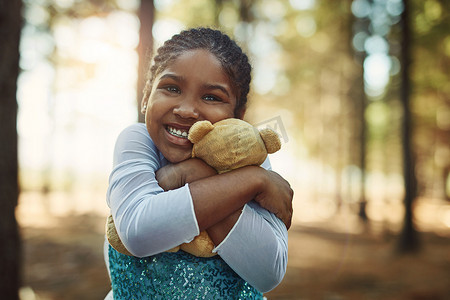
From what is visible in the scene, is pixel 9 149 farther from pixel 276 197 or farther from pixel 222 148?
pixel 276 197

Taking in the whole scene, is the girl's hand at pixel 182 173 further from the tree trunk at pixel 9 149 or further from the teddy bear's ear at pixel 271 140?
the tree trunk at pixel 9 149

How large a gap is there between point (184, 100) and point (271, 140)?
36 centimetres

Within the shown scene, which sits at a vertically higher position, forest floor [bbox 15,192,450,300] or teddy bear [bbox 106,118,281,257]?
teddy bear [bbox 106,118,281,257]

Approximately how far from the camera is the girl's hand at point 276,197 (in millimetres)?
1270

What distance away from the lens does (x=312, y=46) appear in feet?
59.1

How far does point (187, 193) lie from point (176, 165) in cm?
21

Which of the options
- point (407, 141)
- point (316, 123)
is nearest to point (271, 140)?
point (407, 141)

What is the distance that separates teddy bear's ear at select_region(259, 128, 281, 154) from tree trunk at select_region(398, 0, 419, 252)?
34.6 feet

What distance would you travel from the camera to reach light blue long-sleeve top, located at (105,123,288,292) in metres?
1.12

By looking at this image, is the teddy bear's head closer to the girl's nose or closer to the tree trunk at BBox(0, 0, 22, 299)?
the girl's nose

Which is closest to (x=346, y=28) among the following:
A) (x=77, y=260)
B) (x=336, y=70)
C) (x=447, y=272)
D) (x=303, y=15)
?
(x=303, y=15)

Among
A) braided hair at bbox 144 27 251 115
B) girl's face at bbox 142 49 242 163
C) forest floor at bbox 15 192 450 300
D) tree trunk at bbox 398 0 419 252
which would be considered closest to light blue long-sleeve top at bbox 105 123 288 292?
→ girl's face at bbox 142 49 242 163

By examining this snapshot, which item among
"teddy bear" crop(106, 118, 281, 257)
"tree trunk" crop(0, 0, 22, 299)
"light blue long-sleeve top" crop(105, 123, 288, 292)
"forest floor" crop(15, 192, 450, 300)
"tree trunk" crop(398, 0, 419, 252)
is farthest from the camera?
"tree trunk" crop(398, 0, 419, 252)

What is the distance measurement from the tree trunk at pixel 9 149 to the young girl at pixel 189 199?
357cm
